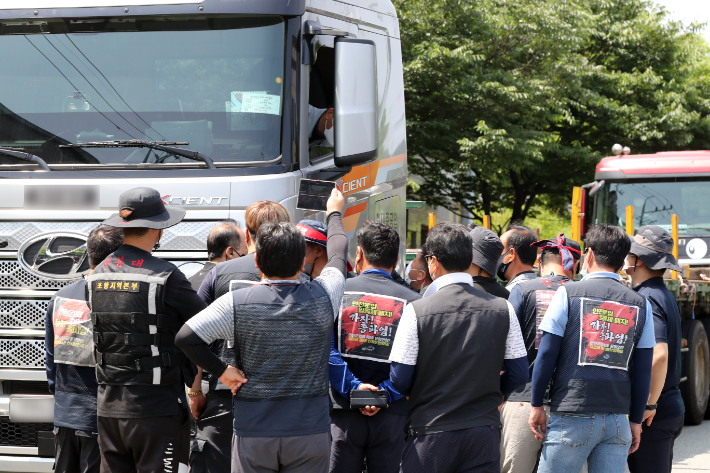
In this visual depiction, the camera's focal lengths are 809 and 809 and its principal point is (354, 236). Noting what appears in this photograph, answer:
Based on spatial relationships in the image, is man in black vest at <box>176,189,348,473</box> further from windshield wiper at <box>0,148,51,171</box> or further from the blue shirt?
windshield wiper at <box>0,148,51,171</box>

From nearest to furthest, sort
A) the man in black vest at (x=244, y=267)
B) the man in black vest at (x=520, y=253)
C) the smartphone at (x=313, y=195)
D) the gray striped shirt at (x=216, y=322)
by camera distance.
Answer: the gray striped shirt at (x=216, y=322), the man in black vest at (x=244, y=267), the smartphone at (x=313, y=195), the man in black vest at (x=520, y=253)

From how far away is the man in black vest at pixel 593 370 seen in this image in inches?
148

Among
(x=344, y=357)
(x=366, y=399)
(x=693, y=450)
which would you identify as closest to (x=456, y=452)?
(x=366, y=399)

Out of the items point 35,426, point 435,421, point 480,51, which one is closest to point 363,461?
point 435,421

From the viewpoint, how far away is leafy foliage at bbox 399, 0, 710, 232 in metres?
15.6

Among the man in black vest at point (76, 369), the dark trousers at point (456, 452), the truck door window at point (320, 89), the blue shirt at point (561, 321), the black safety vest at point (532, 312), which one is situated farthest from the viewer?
the truck door window at point (320, 89)

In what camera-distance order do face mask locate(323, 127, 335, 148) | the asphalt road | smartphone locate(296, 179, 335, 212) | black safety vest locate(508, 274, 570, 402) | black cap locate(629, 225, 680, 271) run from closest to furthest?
smartphone locate(296, 179, 335, 212) → black cap locate(629, 225, 680, 271) → black safety vest locate(508, 274, 570, 402) → face mask locate(323, 127, 335, 148) → the asphalt road

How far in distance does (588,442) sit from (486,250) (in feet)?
3.86

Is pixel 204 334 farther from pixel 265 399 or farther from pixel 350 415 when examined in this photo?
pixel 350 415

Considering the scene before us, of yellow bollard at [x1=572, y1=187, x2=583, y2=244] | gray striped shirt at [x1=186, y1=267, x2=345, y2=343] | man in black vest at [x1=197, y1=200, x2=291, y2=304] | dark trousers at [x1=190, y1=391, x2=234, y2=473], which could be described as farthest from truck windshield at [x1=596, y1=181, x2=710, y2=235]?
gray striped shirt at [x1=186, y1=267, x2=345, y2=343]

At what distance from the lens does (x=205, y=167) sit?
4656mm

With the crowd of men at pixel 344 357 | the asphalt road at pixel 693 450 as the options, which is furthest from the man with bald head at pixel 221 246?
the asphalt road at pixel 693 450

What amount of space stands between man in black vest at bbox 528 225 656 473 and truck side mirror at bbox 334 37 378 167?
5.14 feet

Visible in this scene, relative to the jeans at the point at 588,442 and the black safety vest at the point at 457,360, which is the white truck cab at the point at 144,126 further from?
the jeans at the point at 588,442
